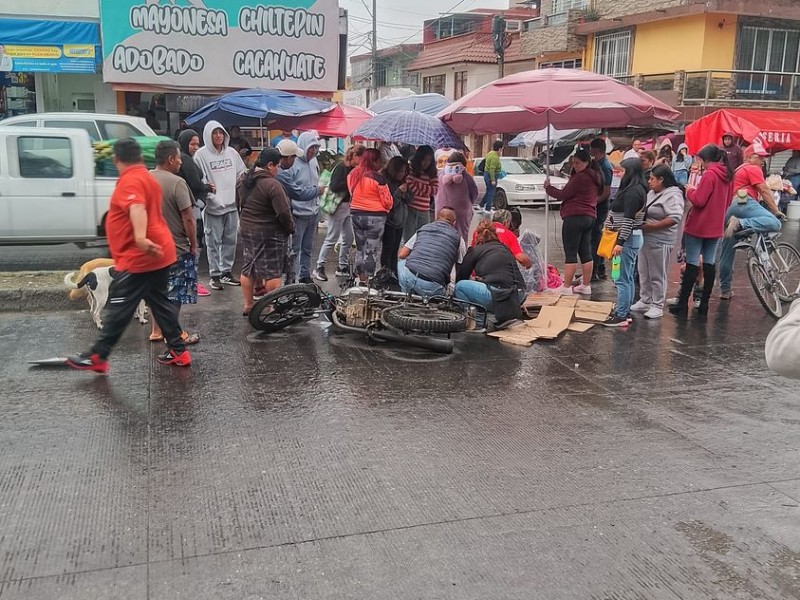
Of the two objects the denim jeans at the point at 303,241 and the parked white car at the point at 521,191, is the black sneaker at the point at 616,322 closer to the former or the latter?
the denim jeans at the point at 303,241

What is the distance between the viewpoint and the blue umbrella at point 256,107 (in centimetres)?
1191

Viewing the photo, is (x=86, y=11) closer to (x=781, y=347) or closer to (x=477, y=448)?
(x=477, y=448)

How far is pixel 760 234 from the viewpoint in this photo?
8.27 m

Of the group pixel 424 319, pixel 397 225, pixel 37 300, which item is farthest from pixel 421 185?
pixel 37 300

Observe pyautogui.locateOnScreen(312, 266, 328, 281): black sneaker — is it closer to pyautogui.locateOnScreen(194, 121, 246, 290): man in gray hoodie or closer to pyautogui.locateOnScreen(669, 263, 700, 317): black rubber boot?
pyautogui.locateOnScreen(194, 121, 246, 290): man in gray hoodie

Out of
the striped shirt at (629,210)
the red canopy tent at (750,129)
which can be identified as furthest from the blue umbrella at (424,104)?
the red canopy tent at (750,129)

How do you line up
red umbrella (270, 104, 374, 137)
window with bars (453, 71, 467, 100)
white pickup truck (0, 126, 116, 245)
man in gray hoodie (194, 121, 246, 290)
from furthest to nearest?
window with bars (453, 71, 467, 100)
red umbrella (270, 104, 374, 137)
white pickup truck (0, 126, 116, 245)
man in gray hoodie (194, 121, 246, 290)

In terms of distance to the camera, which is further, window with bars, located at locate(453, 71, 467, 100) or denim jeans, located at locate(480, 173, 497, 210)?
window with bars, located at locate(453, 71, 467, 100)

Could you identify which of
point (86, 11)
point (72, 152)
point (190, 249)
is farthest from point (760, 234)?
point (86, 11)

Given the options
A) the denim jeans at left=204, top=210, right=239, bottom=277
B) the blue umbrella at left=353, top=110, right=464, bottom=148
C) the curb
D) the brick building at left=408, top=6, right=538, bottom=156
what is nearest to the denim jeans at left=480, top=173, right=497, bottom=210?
the blue umbrella at left=353, top=110, right=464, bottom=148

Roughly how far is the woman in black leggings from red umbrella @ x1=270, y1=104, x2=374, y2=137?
503cm

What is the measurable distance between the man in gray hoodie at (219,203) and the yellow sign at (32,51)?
287 inches

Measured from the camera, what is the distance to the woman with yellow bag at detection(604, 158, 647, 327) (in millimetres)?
7359

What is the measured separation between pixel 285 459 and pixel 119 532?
1054 mm
